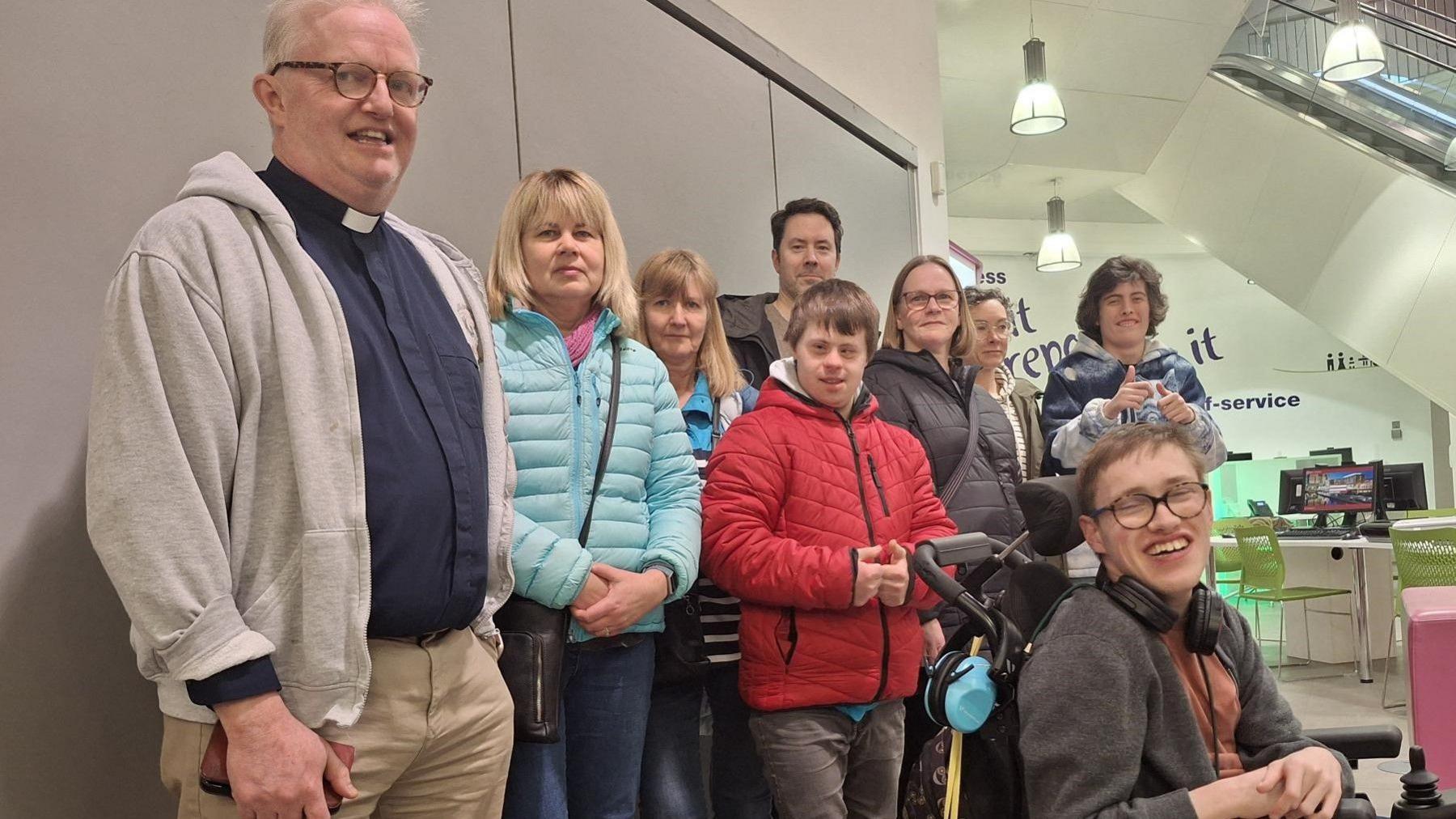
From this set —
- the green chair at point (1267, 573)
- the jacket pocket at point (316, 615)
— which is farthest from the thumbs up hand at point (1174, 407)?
the green chair at point (1267, 573)

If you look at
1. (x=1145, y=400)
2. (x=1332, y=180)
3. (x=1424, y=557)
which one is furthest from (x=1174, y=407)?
(x=1332, y=180)

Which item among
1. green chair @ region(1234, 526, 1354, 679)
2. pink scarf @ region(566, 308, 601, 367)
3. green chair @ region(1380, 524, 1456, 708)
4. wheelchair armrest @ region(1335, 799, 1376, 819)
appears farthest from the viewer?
green chair @ region(1234, 526, 1354, 679)

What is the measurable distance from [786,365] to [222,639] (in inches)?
59.7

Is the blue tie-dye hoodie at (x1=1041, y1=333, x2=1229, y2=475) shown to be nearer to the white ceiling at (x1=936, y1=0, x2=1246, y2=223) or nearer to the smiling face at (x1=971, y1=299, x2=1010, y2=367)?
the smiling face at (x1=971, y1=299, x2=1010, y2=367)

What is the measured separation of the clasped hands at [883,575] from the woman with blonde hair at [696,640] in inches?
15.2

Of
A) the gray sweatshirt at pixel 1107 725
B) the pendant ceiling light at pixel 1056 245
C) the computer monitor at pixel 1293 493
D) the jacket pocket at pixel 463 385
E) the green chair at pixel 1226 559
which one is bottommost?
the green chair at pixel 1226 559

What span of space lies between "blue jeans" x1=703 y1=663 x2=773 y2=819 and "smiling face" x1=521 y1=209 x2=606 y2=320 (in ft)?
3.06

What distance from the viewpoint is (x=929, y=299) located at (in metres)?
2.90

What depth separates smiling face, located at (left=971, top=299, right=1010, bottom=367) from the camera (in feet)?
11.8

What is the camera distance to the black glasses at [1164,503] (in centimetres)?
150

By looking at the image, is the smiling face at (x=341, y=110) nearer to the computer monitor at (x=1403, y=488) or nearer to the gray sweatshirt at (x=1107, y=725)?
the gray sweatshirt at (x=1107, y=725)

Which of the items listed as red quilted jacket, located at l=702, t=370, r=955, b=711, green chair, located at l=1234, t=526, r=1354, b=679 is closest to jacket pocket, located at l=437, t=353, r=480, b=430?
red quilted jacket, located at l=702, t=370, r=955, b=711

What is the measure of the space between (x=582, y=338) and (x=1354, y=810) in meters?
1.50

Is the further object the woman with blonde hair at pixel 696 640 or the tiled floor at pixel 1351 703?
the tiled floor at pixel 1351 703
